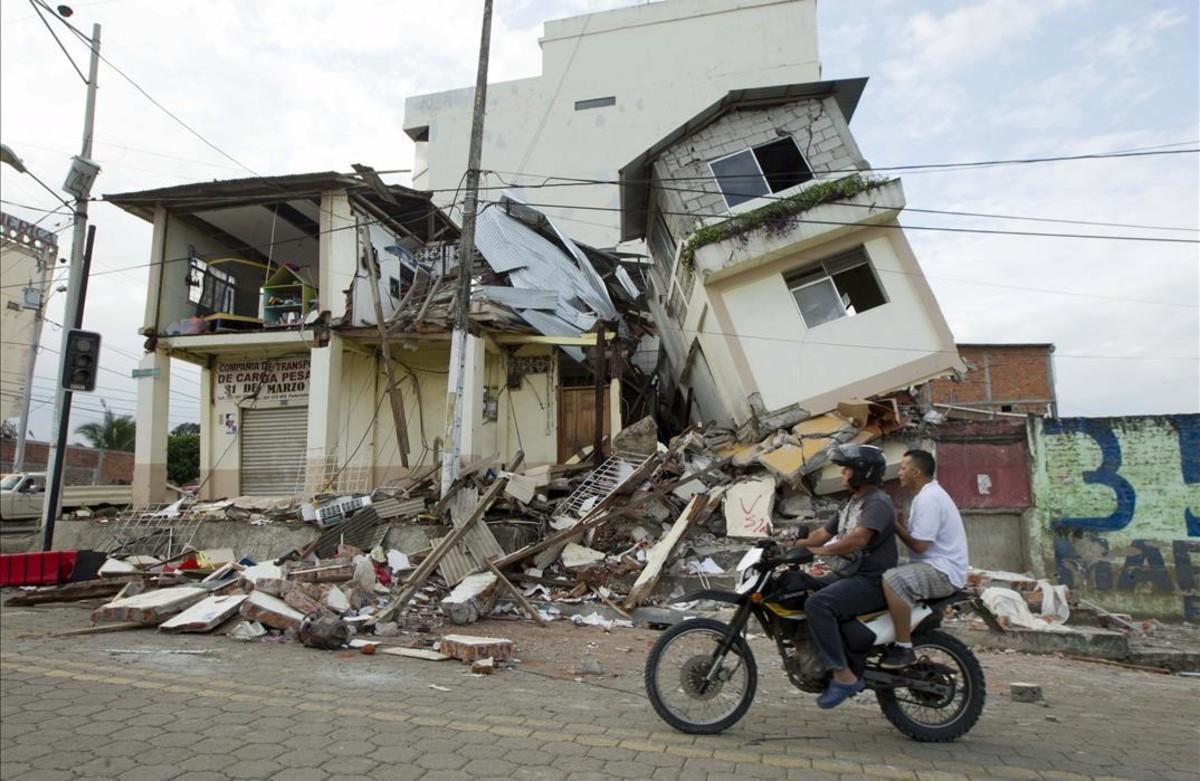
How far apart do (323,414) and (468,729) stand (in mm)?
11015

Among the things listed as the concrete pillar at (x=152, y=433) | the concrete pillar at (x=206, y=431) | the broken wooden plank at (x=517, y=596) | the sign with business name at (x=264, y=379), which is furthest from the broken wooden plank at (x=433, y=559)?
the concrete pillar at (x=206, y=431)

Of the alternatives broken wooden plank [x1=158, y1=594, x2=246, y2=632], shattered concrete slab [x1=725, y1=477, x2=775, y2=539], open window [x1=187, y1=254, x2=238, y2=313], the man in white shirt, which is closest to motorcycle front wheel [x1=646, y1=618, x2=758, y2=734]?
the man in white shirt

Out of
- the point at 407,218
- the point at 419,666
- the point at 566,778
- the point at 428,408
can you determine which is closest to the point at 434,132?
the point at 407,218

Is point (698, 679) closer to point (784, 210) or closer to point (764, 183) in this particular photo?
point (784, 210)

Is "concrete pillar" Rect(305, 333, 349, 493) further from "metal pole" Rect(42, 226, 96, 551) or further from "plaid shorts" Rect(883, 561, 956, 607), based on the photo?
"plaid shorts" Rect(883, 561, 956, 607)

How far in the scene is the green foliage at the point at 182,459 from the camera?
87.8 ft

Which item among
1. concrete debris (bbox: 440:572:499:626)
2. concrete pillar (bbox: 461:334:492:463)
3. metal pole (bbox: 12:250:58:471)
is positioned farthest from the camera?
metal pole (bbox: 12:250:58:471)

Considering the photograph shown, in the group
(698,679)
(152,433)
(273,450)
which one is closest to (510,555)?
(698,679)

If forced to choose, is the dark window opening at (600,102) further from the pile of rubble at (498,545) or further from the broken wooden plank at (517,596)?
the broken wooden plank at (517,596)

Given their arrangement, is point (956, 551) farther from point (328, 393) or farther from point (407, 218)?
point (407, 218)

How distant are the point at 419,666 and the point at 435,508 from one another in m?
5.36

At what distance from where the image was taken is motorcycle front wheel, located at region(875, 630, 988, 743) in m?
4.04

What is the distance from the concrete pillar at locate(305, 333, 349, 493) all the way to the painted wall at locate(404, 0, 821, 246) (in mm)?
19534

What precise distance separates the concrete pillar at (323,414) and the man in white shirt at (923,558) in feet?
39.4
